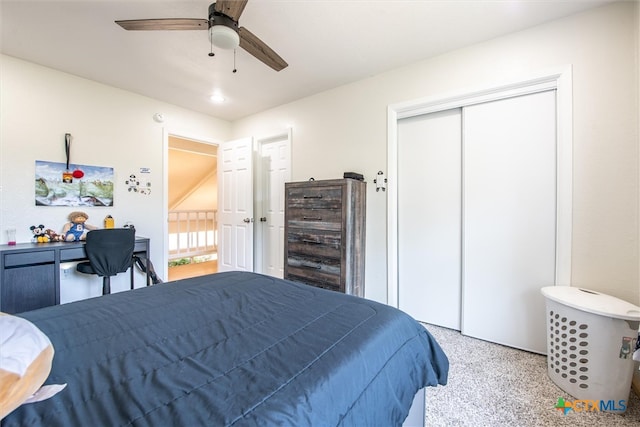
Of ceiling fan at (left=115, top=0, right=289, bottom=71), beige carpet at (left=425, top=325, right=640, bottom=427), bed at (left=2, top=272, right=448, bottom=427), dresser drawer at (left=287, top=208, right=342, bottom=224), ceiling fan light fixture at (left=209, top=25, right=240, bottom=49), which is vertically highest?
ceiling fan at (left=115, top=0, right=289, bottom=71)

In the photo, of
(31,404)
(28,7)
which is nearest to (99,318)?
(31,404)

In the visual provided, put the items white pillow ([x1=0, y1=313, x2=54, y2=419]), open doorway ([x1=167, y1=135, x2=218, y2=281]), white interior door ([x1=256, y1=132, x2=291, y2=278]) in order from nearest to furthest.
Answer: white pillow ([x1=0, y1=313, x2=54, y2=419])
white interior door ([x1=256, y1=132, x2=291, y2=278])
open doorway ([x1=167, y1=135, x2=218, y2=281])

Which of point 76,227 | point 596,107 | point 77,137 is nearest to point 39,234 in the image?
point 76,227

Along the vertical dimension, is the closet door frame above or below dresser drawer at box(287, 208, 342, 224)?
above

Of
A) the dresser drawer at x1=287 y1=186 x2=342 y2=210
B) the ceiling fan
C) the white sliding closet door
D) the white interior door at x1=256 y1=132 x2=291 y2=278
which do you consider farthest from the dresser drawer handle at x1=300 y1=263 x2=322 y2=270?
the ceiling fan

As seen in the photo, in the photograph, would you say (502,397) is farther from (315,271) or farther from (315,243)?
(315,243)

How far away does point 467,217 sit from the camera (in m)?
2.42

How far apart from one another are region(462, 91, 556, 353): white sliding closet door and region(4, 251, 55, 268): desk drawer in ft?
12.2

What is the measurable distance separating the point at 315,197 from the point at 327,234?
1.27 ft

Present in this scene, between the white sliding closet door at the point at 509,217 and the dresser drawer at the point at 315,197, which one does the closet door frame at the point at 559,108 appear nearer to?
the white sliding closet door at the point at 509,217

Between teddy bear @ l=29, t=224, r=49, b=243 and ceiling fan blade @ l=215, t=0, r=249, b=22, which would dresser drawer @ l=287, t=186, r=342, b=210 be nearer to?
ceiling fan blade @ l=215, t=0, r=249, b=22

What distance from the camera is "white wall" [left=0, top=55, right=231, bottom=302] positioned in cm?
→ 253

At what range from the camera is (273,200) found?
12.5 feet

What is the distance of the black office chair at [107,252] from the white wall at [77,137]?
1.90 feet
